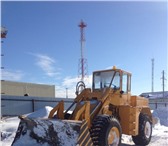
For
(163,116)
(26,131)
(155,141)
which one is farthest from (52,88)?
(26,131)

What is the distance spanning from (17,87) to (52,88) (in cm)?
717

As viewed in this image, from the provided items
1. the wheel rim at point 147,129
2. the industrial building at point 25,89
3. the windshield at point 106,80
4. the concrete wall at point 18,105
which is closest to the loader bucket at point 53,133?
the windshield at point 106,80

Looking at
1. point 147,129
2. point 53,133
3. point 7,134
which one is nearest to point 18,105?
point 7,134

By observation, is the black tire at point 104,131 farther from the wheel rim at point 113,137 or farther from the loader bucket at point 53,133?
the loader bucket at point 53,133

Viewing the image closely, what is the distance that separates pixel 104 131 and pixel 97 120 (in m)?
0.38

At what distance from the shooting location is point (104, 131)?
7648 millimetres

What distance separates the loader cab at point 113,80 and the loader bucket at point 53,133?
8.44 ft

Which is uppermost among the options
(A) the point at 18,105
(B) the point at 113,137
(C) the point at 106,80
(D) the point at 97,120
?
(C) the point at 106,80

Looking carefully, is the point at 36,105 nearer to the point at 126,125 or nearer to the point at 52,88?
the point at 126,125

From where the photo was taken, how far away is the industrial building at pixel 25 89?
3609 centimetres

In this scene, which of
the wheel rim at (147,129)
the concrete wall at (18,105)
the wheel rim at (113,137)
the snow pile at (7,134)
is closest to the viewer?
the wheel rim at (113,137)

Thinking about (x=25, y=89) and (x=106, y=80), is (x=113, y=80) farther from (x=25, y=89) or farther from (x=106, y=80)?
(x=25, y=89)

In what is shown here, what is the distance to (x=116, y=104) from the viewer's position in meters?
9.29

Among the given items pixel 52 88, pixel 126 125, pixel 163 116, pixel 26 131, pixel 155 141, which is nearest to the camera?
pixel 26 131
